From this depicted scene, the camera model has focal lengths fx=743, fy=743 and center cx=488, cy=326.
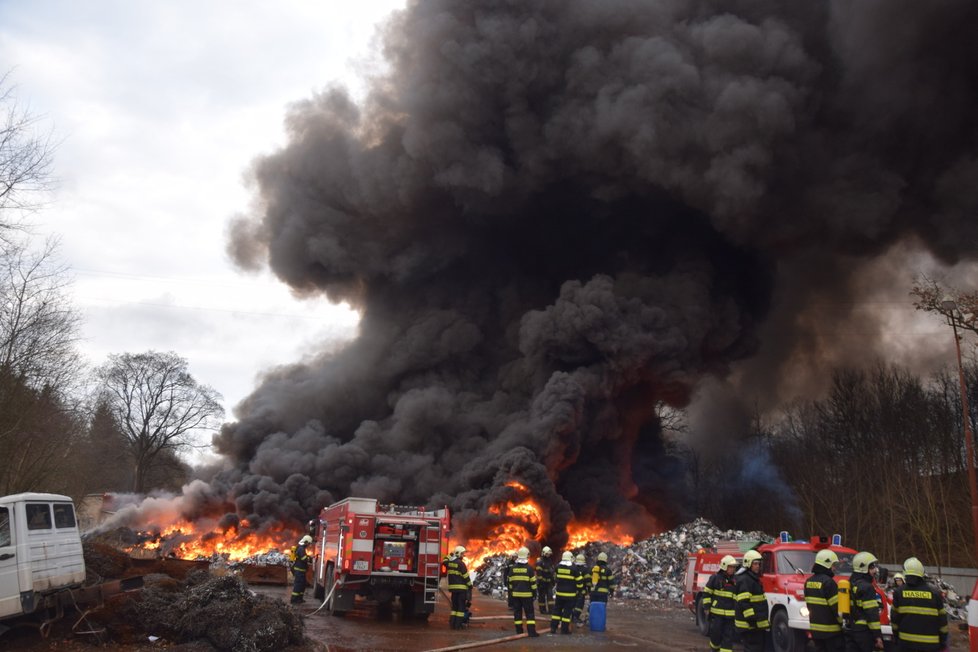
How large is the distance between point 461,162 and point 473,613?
71.7 ft

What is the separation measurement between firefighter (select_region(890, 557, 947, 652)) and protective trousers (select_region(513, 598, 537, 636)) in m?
6.79

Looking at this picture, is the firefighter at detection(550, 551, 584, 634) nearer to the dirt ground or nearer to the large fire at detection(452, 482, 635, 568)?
the dirt ground

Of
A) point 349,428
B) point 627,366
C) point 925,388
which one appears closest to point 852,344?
point 925,388

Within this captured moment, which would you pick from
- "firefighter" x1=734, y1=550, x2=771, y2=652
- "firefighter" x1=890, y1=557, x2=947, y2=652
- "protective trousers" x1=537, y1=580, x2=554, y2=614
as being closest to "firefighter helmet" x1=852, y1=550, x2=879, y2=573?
"firefighter" x1=890, y1=557, x2=947, y2=652

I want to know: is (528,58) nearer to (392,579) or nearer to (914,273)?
(914,273)

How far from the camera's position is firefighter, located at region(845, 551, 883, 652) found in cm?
815

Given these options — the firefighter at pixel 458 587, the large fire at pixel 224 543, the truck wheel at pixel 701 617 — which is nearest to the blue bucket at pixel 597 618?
the truck wheel at pixel 701 617

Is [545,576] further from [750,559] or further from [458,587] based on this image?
[750,559]

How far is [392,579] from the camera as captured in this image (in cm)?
1570

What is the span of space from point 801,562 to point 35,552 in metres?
11.9

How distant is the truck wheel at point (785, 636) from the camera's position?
36.5 feet

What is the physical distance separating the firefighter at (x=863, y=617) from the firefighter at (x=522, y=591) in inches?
253

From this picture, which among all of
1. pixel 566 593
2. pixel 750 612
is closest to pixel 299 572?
pixel 566 593

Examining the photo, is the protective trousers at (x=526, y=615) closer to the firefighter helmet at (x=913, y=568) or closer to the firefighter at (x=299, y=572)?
the firefighter at (x=299, y=572)
